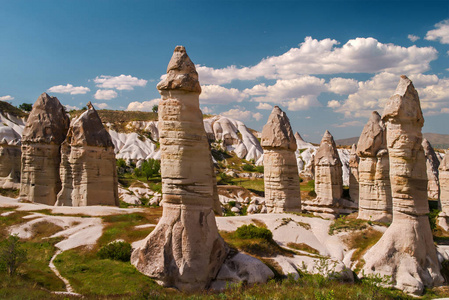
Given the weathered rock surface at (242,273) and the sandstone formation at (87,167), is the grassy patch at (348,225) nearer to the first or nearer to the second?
the weathered rock surface at (242,273)

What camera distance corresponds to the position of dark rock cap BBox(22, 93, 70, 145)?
1046 inches

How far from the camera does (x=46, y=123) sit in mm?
27031

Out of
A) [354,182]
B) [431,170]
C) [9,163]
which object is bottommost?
[354,182]

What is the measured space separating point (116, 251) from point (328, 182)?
2181 cm

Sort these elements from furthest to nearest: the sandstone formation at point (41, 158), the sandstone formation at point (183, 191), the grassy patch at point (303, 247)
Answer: the sandstone formation at point (41, 158) → the grassy patch at point (303, 247) → the sandstone formation at point (183, 191)

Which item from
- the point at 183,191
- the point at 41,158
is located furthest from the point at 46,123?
the point at 183,191

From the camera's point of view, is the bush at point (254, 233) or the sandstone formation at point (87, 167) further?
the sandstone formation at point (87, 167)

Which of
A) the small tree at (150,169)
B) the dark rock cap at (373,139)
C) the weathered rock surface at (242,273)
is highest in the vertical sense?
the dark rock cap at (373,139)

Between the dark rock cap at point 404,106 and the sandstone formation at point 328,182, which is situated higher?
the dark rock cap at point 404,106

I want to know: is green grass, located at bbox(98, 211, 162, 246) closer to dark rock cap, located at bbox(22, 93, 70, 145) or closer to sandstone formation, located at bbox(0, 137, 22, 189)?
dark rock cap, located at bbox(22, 93, 70, 145)

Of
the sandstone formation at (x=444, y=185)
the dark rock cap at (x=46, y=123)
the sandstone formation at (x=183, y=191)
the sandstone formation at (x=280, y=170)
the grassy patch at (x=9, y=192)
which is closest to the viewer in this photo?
the sandstone formation at (x=183, y=191)

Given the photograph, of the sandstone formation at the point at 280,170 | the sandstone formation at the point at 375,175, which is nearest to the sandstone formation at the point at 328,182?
the sandstone formation at the point at 375,175

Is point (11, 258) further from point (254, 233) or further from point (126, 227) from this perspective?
point (254, 233)

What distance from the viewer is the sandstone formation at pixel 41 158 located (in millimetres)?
26469
